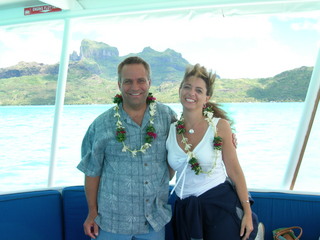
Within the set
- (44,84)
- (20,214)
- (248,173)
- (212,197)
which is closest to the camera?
(212,197)

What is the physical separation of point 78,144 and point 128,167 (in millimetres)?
19162

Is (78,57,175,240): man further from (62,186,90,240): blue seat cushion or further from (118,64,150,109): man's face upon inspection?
(62,186,90,240): blue seat cushion

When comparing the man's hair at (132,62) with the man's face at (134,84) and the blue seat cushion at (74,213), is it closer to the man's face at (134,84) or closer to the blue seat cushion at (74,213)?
the man's face at (134,84)

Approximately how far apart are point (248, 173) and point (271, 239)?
49.2 feet

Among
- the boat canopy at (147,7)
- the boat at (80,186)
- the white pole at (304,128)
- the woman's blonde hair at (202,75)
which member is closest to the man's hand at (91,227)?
the boat at (80,186)

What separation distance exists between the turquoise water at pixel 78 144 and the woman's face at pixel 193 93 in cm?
1398

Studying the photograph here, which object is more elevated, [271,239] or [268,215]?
[268,215]

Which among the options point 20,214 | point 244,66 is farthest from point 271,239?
point 244,66

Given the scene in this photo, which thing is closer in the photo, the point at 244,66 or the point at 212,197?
the point at 212,197

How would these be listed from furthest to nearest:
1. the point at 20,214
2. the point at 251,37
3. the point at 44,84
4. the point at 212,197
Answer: the point at 251,37 → the point at 44,84 → the point at 20,214 → the point at 212,197

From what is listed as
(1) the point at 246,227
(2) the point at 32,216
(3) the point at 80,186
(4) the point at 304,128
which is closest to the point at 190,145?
(1) the point at 246,227

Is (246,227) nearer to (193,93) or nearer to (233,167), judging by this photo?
(233,167)

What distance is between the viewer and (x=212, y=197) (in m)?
1.58

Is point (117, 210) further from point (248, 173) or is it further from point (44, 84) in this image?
point (44, 84)
